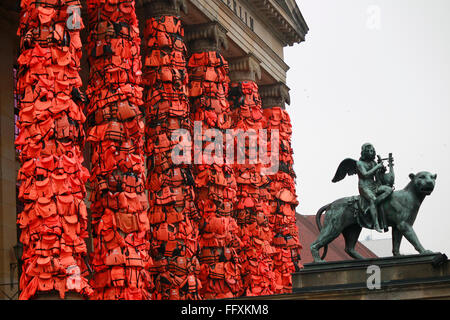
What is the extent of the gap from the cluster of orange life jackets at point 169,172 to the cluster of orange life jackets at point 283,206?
13255mm

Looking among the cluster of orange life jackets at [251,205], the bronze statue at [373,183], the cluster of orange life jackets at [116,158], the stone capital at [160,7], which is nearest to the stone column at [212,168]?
the cluster of orange life jackets at [251,205]

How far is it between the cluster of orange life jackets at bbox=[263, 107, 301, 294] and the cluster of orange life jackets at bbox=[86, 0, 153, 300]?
16.0 metres

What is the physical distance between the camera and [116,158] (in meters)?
31.9

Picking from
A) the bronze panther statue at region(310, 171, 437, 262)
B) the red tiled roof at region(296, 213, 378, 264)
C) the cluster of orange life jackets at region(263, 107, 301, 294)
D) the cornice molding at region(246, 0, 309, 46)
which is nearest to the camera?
the bronze panther statue at region(310, 171, 437, 262)

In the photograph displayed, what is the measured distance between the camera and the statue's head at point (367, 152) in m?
32.3

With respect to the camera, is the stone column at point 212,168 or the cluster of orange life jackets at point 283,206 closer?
the stone column at point 212,168

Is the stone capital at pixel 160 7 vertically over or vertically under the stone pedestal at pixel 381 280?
over

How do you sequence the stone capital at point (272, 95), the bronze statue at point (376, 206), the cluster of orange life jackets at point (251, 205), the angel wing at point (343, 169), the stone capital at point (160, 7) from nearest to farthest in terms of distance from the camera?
1. the bronze statue at point (376, 206)
2. the angel wing at point (343, 169)
3. the stone capital at point (160, 7)
4. the cluster of orange life jackets at point (251, 205)
5. the stone capital at point (272, 95)

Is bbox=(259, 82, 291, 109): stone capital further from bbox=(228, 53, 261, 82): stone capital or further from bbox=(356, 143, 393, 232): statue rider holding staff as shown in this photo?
bbox=(356, 143, 393, 232): statue rider holding staff

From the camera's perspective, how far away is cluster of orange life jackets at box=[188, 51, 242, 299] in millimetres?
39031

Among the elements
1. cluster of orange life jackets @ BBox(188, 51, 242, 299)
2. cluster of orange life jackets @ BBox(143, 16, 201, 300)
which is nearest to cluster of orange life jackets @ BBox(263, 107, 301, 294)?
cluster of orange life jackets @ BBox(188, 51, 242, 299)

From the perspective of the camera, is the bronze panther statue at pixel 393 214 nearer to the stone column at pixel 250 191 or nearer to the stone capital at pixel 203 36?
the stone column at pixel 250 191

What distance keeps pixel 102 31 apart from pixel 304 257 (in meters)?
54.1
